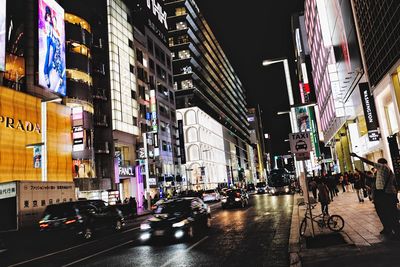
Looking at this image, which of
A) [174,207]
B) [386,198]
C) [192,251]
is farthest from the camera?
[174,207]

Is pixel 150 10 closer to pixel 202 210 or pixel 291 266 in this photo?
pixel 202 210

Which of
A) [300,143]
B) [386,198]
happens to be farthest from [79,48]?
[386,198]

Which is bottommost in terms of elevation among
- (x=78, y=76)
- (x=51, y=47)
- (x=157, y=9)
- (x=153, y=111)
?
(x=153, y=111)

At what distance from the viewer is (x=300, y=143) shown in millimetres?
10578

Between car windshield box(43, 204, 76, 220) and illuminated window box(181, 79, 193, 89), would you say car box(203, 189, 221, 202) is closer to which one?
car windshield box(43, 204, 76, 220)

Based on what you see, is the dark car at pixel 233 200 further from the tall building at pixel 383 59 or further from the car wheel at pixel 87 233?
the car wheel at pixel 87 233

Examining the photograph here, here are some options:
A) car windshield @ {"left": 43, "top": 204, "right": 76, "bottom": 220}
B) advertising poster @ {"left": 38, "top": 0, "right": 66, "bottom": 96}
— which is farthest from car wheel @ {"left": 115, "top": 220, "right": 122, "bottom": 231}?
advertising poster @ {"left": 38, "top": 0, "right": 66, "bottom": 96}

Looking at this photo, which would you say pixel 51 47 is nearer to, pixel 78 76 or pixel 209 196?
pixel 78 76

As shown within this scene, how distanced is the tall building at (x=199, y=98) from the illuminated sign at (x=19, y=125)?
1988 inches

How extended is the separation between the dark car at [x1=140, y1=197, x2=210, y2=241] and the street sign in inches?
209

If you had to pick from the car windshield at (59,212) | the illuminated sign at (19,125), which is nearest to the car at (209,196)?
the illuminated sign at (19,125)

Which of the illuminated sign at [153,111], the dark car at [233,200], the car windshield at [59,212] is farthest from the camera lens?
the illuminated sign at [153,111]

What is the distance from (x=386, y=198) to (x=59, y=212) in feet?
42.7

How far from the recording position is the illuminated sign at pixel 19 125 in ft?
90.5
